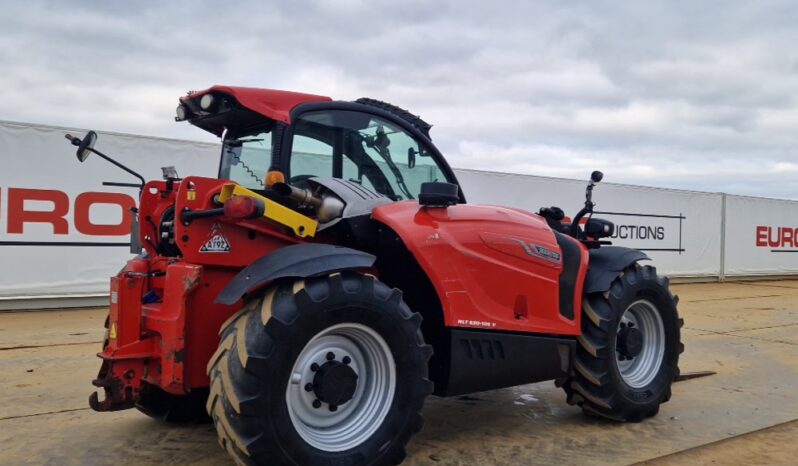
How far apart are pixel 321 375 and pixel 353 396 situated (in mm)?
260

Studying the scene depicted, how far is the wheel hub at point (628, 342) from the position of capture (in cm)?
497

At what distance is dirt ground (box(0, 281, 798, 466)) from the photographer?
13.4ft

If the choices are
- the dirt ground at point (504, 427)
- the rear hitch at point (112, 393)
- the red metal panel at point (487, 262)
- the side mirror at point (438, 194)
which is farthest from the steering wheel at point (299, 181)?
the dirt ground at point (504, 427)

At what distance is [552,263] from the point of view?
15.0ft

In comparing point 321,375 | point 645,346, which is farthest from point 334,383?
point 645,346

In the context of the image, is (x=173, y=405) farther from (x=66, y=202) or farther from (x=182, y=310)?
(x=66, y=202)

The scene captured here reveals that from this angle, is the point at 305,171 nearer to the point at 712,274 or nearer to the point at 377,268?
the point at 377,268

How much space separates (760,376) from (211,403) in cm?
579

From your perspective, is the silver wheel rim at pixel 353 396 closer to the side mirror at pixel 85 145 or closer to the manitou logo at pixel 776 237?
the side mirror at pixel 85 145

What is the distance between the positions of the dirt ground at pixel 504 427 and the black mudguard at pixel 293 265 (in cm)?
121

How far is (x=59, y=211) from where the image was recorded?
34.3 feet

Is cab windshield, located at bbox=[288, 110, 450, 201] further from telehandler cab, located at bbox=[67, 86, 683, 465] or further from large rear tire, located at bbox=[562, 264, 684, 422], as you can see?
large rear tire, located at bbox=[562, 264, 684, 422]

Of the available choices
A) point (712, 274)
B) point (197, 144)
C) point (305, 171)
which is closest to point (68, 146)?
point (197, 144)

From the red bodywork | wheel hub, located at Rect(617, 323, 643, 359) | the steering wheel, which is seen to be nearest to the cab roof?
the steering wheel
